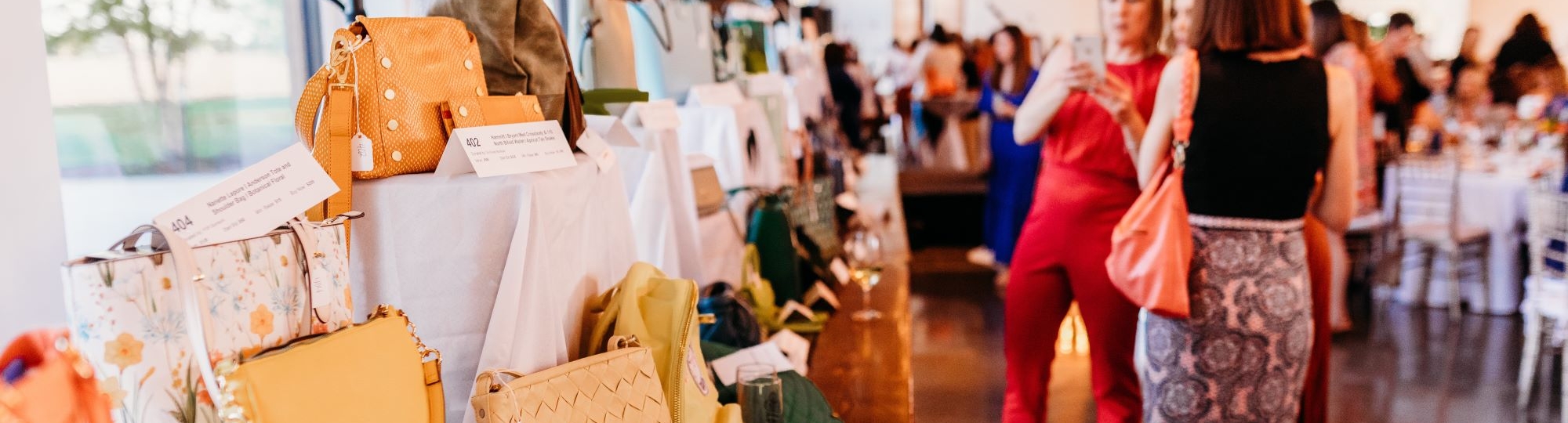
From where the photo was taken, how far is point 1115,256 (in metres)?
2.12

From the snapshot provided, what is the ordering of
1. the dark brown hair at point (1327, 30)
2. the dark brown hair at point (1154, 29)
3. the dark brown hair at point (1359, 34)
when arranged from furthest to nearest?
the dark brown hair at point (1359, 34) < the dark brown hair at point (1327, 30) < the dark brown hair at point (1154, 29)

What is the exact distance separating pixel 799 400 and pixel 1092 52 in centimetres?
96

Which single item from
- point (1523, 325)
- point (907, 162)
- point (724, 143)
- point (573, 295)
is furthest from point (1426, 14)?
point (573, 295)

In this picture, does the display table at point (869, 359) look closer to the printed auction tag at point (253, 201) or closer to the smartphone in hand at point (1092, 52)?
the smartphone in hand at point (1092, 52)

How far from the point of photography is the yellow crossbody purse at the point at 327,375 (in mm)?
934

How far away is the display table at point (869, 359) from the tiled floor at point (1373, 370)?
1.98ft

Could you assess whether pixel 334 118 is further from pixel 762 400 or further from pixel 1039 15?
pixel 1039 15

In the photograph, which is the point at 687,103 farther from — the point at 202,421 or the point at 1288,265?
the point at 202,421

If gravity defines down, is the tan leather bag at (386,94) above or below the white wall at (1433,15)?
below

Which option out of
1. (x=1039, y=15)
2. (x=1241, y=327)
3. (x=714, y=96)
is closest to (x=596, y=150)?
(x=1241, y=327)

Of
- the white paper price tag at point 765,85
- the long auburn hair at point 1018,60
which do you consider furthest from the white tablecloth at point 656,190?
the long auburn hair at point 1018,60

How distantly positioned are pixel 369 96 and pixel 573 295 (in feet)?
1.35

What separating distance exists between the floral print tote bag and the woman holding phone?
1604 millimetres

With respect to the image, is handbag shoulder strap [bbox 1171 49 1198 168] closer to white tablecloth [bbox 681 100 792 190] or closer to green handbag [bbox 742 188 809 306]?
green handbag [bbox 742 188 809 306]
